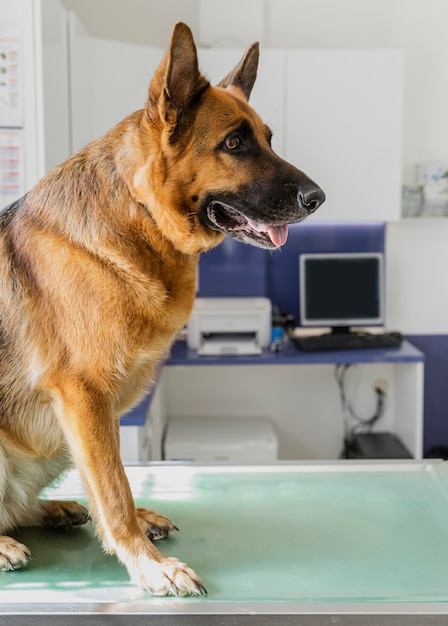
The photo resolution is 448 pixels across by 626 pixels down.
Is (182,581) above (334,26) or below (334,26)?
below

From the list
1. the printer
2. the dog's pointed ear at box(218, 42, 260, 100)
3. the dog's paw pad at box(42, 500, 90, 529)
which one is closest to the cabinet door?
the printer

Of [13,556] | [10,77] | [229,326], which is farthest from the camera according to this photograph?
[229,326]

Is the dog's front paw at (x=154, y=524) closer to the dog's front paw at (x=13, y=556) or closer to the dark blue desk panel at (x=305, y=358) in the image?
the dog's front paw at (x=13, y=556)

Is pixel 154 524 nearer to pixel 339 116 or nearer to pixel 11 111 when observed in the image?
pixel 11 111

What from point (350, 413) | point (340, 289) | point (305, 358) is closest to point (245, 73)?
point (305, 358)

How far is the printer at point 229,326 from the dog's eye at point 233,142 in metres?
2.39

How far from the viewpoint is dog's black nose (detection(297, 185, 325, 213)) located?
37.5 inches

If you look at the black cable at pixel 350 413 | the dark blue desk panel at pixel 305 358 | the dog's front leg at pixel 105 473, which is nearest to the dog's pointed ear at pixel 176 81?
the dog's front leg at pixel 105 473

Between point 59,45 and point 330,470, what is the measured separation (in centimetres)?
177

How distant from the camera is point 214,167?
0.97 metres

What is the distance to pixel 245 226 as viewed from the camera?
100 centimetres

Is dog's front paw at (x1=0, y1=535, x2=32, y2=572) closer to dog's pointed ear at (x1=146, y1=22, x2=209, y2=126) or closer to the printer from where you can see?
dog's pointed ear at (x1=146, y1=22, x2=209, y2=126)

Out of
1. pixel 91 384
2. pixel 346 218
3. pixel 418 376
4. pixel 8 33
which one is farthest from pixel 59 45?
pixel 418 376

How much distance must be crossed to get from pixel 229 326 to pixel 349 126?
1096mm
